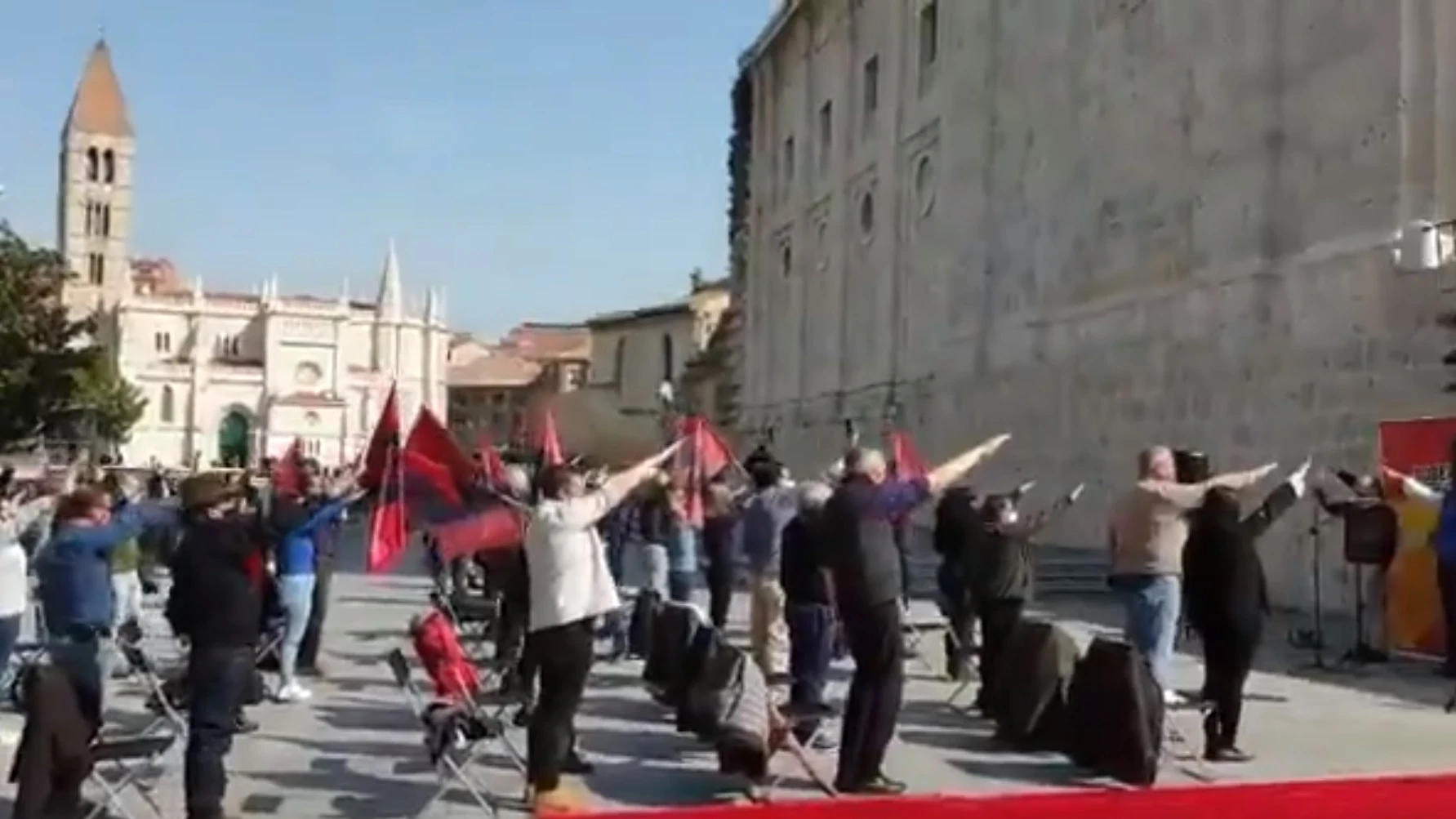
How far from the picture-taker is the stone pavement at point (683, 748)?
9.67 meters

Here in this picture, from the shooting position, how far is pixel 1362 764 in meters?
10.4

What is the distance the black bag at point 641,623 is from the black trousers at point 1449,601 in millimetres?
5932

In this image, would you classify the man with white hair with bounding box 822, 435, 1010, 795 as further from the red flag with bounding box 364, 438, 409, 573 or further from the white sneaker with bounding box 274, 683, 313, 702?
the white sneaker with bounding box 274, 683, 313, 702

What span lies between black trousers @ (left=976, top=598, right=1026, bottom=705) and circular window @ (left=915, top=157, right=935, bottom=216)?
2349 centimetres

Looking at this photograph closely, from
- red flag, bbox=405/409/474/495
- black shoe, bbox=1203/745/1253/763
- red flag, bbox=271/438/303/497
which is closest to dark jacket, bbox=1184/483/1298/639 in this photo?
black shoe, bbox=1203/745/1253/763

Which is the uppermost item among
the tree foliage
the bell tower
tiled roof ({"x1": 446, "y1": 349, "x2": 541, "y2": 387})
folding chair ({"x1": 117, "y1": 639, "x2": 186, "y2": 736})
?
the bell tower

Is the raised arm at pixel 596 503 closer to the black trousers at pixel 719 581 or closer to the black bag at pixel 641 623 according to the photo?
the black bag at pixel 641 623

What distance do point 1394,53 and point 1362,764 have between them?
10808mm

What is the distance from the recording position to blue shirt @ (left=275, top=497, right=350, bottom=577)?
486 inches

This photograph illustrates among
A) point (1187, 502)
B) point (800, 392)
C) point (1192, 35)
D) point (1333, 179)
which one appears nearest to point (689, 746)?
point (1187, 502)

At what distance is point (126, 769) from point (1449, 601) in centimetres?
959

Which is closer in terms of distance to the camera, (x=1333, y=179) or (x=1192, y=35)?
(x=1333, y=179)

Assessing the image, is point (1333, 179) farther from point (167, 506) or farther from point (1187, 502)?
point (167, 506)

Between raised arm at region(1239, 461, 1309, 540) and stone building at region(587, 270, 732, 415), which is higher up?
stone building at region(587, 270, 732, 415)
